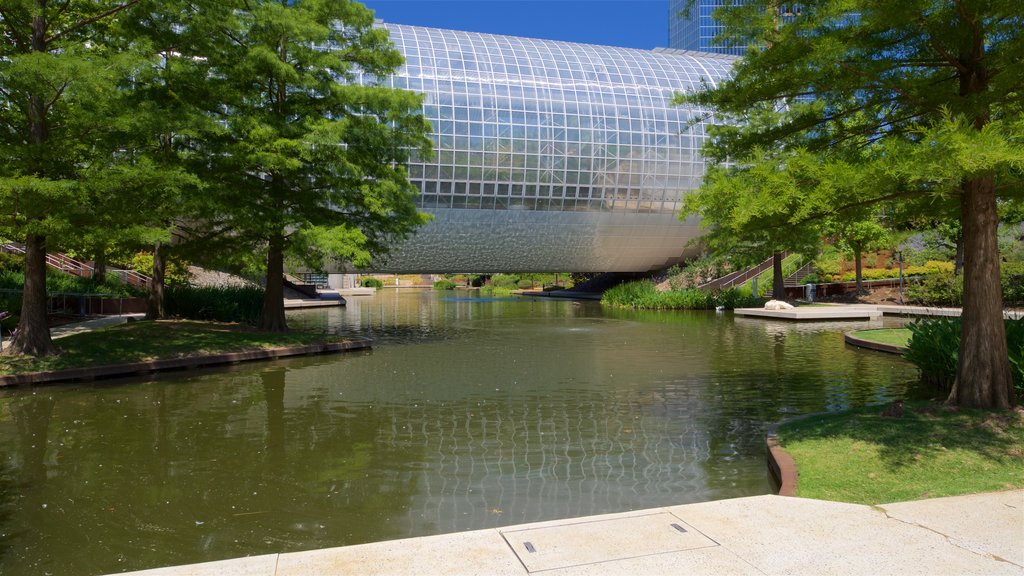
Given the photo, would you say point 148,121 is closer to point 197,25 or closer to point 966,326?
point 197,25

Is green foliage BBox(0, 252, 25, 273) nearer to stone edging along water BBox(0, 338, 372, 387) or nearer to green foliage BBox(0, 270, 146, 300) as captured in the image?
green foliage BBox(0, 270, 146, 300)

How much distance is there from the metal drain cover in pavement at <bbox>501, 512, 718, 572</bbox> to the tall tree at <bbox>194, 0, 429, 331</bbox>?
1446 centimetres

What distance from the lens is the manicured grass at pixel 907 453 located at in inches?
249

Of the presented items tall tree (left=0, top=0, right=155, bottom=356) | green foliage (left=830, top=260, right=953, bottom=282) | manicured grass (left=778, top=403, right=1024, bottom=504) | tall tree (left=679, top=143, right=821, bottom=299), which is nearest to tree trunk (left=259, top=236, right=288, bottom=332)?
tall tree (left=0, top=0, right=155, bottom=356)

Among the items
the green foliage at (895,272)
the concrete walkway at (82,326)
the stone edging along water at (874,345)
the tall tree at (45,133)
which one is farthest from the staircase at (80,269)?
the green foliage at (895,272)

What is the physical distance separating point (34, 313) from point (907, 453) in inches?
673

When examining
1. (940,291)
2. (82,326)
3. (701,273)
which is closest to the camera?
(82,326)

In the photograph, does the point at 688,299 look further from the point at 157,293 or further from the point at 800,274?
the point at 157,293

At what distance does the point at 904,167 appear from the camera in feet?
21.9

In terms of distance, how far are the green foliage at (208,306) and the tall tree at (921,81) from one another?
2103 cm

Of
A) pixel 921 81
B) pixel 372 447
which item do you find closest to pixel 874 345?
pixel 921 81

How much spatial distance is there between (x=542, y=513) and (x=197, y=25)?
16.2 m

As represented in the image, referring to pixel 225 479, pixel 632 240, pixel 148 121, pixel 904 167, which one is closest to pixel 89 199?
pixel 148 121

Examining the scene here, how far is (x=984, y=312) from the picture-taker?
8.93 m
